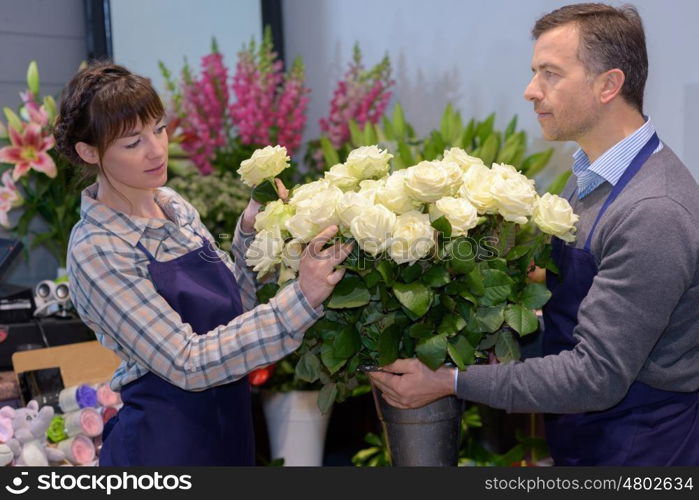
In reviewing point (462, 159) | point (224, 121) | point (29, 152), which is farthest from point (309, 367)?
point (224, 121)

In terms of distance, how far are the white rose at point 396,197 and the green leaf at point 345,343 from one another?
25cm

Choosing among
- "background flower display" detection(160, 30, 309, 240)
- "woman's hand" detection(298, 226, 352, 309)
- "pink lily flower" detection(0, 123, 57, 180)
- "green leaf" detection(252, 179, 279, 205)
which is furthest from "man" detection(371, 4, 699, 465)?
"pink lily flower" detection(0, 123, 57, 180)

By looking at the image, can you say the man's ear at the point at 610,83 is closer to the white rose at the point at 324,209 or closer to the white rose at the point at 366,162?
the white rose at the point at 366,162

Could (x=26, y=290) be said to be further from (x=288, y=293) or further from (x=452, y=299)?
(x=452, y=299)

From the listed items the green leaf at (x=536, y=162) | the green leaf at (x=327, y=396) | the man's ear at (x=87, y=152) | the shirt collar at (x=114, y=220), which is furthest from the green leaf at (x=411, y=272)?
the green leaf at (x=536, y=162)

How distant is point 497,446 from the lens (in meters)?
3.23

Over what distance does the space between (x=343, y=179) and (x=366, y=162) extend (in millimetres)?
56

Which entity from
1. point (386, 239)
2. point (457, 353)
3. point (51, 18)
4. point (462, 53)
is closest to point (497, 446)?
point (462, 53)

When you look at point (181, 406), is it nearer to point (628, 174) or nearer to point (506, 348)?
point (506, 348)

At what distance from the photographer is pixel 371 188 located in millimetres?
1619

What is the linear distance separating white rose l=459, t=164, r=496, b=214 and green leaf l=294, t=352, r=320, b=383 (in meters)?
0.44

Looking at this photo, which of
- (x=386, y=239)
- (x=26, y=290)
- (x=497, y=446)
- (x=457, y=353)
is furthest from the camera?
(x=497, y=446)

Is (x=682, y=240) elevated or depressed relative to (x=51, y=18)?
depressed

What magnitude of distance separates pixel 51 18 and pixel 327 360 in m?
2.37
